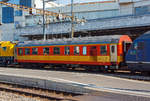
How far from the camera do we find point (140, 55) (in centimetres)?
1536

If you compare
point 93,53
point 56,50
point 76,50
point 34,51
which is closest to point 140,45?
point 93,53

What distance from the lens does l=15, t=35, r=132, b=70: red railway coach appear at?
57.8 ft

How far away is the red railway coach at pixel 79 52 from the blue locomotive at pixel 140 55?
62.0 inches

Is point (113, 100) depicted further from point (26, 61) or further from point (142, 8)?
point (142, 8)

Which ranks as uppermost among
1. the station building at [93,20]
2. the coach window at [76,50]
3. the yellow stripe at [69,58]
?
the station building at [93,20]

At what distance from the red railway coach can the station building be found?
254 inches

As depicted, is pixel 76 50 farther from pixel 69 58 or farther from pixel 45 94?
pixel 45 94

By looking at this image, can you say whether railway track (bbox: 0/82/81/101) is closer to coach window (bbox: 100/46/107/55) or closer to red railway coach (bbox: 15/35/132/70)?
red railway coach (bbox: 15/35/132/70)

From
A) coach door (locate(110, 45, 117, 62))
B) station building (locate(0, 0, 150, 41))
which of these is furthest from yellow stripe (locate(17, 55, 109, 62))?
station building (locate(0, 0, 150, 41))

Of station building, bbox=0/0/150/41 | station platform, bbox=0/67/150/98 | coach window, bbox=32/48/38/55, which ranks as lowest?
station platform, bbox=0/67/150/98

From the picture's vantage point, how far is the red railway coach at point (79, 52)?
17.6 m

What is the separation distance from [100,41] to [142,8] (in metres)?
22.1

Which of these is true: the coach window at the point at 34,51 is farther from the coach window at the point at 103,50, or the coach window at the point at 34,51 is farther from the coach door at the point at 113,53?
the coach door at the point at 113,53

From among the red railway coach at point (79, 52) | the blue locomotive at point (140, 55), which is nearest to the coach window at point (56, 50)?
the red railway coach at point (79, 52)
